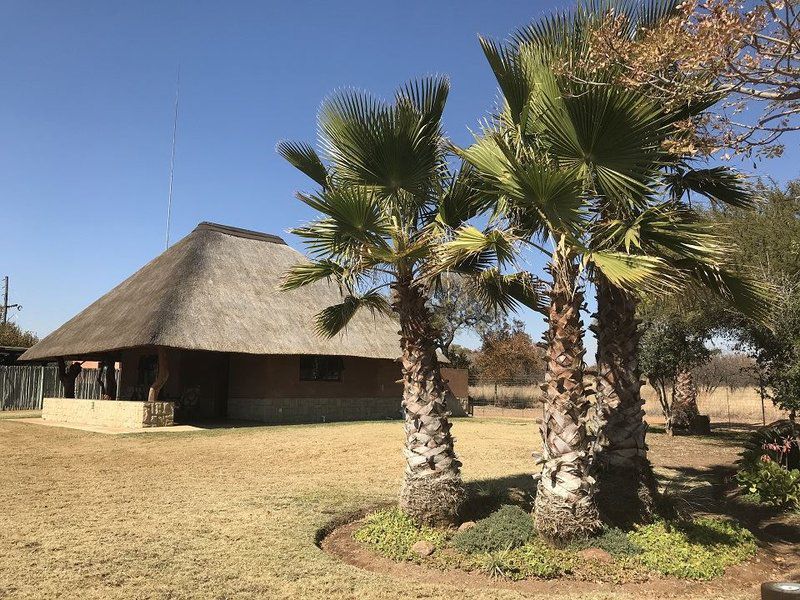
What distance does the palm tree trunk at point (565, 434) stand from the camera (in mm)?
5738

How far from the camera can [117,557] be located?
18.6 ft

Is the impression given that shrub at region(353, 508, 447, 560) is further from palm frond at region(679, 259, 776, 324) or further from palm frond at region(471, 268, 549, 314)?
palm frond at region(679, 259, 776, 324)

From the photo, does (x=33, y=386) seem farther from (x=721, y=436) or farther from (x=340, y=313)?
(x=721, y=436)

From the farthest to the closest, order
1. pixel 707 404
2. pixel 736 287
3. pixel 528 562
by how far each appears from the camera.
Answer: pixel 707 404
pixel 736 287
pixel 528 562

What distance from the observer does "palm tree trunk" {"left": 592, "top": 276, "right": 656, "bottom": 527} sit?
21.8ft

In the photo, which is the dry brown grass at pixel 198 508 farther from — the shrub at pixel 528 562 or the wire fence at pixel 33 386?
the wire fence at pixel 33 386

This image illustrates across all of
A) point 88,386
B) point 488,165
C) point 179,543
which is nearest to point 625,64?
point 488,165

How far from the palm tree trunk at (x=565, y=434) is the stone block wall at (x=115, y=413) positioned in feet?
47.8

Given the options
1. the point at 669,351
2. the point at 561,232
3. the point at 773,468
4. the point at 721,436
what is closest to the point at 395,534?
the point at 561,232

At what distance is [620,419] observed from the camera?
6.83 meters

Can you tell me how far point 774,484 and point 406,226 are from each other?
6155 millimetres

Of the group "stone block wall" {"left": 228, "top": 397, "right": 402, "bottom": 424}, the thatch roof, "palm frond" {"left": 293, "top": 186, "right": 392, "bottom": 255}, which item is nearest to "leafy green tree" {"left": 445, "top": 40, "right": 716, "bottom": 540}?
"palm frond" {"left": 293, "top": 186, "right": 392, "bottom": 255}

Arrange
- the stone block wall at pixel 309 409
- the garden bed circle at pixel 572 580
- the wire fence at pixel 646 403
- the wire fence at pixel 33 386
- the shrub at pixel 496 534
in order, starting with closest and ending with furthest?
the garden bed circle at pixel 572 580 → the shrub at pixel 496 534 → the stone block wall at pixel 309 409 → the wire fence at pixel 33 386 → the wire fence at pixel 646 403

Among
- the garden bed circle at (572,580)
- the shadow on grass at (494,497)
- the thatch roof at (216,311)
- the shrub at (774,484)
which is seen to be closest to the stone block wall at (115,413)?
the thatch roof at (216,311)
